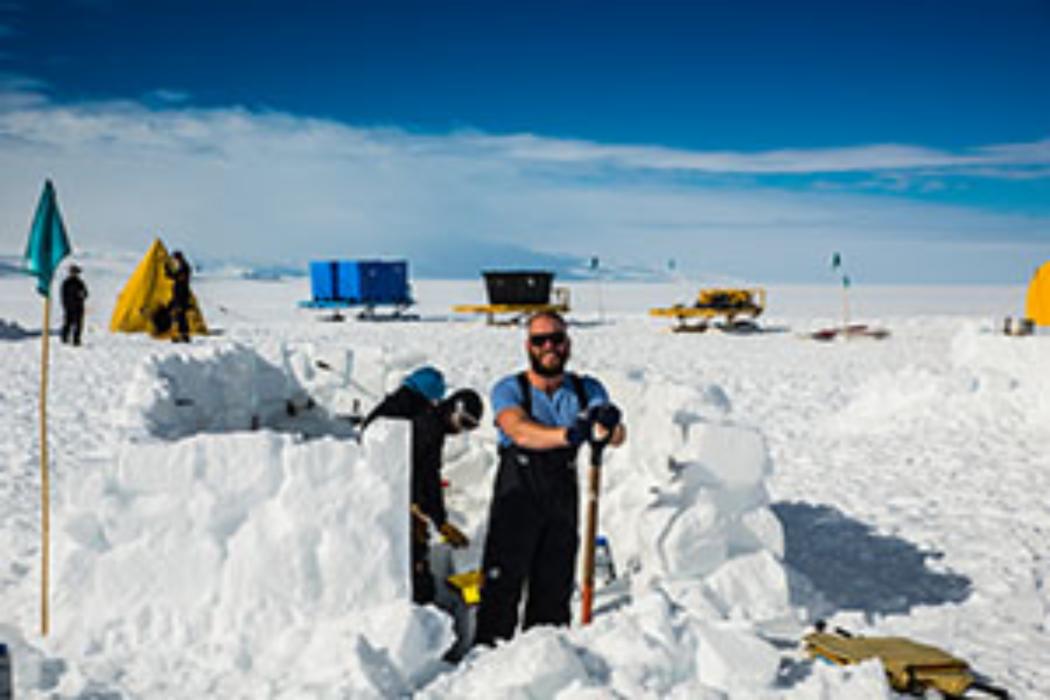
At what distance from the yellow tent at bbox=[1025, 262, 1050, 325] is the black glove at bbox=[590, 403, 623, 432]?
1333cm

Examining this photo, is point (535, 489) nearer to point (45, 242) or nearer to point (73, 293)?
point (45, 242)

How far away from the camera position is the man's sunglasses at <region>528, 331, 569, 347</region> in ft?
13.2

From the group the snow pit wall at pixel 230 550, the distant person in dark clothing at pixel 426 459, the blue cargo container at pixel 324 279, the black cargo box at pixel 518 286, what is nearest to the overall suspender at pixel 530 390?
the snow pit wall at pixel 230 550

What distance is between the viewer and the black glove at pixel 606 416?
3775 mm

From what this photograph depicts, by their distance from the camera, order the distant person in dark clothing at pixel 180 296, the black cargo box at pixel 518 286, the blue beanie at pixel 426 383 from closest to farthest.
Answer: the blue beanie at pixel 426 383 < the distant person in dark clothing at pixel 180 296 < the black cargo box at pixel 518 286

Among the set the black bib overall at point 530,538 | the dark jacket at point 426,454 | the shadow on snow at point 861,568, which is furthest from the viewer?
the shadow on snow at point 861,568

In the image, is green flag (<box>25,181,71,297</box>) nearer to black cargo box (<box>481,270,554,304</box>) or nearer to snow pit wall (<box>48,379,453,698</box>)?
snow pit wall (<box>48,379,453,698</box>)

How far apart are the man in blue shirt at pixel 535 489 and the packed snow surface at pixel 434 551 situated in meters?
0.39

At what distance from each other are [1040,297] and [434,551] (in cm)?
1297

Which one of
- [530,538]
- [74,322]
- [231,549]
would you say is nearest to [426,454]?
→ [530,538]

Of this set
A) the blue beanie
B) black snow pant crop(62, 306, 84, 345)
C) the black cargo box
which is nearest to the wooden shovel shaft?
the blue beanie

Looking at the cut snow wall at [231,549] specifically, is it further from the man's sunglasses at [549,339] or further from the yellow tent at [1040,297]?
the yellow tent at [1040,297]

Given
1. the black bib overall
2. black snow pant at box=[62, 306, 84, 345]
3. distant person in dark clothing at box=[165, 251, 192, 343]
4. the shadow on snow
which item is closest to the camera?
the black bib overall

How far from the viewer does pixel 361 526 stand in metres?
4.10
